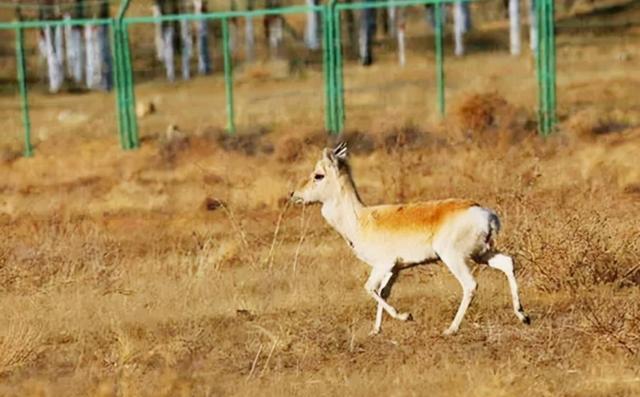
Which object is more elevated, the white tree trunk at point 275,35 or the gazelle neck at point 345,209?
the gazelle neck at point 345,209

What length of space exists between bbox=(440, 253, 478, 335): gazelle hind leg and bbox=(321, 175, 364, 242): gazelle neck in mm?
947

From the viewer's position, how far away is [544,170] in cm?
2070

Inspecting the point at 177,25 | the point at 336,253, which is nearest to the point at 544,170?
the point at 336,253

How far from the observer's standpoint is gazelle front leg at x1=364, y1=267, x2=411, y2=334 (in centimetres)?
1161

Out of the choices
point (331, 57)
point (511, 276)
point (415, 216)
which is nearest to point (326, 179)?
point (415, 216)

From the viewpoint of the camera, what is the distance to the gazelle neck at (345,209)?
40.0 ft

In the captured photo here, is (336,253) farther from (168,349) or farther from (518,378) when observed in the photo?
(518,378)

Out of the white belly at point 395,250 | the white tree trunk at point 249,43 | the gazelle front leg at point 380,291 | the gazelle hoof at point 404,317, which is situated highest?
the white belly at point 395,250

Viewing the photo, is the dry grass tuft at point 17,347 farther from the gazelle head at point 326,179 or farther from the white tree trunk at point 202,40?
the white tree trunk at point 202,40

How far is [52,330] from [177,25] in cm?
4835

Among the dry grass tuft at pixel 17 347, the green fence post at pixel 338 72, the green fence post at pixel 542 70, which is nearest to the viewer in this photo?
the dry grass tuft at pixel 17 347

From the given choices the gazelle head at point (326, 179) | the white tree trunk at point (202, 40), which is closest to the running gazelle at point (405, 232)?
the gazelle head at point (326, 179)

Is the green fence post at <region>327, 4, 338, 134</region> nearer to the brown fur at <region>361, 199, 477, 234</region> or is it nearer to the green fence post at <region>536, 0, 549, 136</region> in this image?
the green fence post at <region>536, 0, 549, 136</region>

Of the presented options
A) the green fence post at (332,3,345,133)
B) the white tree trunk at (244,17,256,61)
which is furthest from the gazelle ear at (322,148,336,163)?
the white tree trunk at (244,17,256,61)
